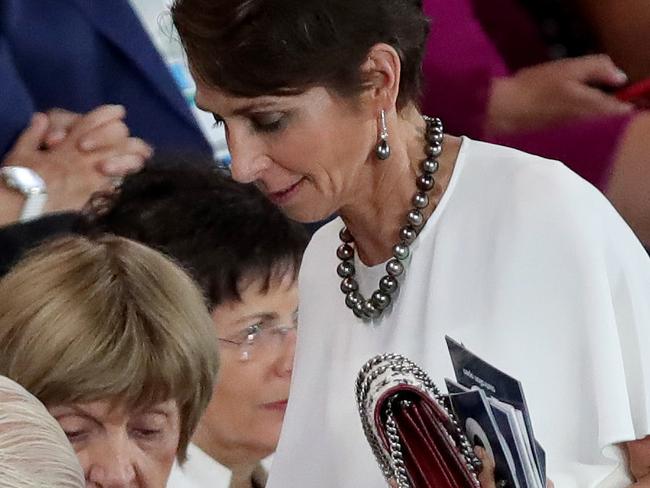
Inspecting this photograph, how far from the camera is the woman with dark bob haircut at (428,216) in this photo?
86cm

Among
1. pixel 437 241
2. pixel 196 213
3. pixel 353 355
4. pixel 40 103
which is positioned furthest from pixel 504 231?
pixel 40 103

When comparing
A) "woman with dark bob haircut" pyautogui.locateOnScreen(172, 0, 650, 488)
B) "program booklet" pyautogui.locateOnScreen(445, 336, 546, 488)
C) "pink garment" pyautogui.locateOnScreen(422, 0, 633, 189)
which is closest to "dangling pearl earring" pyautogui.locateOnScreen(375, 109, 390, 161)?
"woman with dark bob haircut" pyautogui.locateOnScreen(172, 0, 650, 488)

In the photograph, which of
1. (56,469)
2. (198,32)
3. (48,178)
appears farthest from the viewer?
(48,178)

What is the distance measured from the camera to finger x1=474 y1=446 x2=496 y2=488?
71 cm

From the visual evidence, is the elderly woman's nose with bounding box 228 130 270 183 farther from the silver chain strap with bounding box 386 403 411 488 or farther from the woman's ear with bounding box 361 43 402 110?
the silver chain strap with bounding box 386 403 411 488

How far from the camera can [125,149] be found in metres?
1.06

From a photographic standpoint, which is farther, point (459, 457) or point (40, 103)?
point (40, 103)

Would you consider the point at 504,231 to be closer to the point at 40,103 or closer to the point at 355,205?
the point at 355,205

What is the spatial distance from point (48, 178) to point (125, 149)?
8cm

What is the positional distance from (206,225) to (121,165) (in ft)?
0.27

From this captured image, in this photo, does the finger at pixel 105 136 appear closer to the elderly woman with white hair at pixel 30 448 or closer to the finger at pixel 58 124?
the finger at pixel 58 124

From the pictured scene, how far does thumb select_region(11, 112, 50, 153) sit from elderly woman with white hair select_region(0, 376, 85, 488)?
332 millimetres

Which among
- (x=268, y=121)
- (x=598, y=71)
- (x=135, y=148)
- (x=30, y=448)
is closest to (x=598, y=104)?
(x=598, y=71)

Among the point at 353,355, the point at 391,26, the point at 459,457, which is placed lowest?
the point at 353,355
